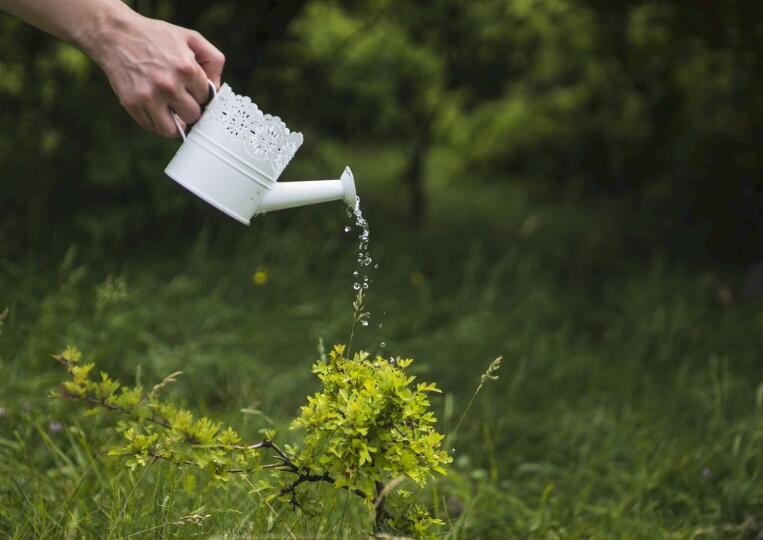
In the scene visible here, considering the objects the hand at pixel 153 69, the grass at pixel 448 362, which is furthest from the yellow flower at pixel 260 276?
the hand at pixel 153 69

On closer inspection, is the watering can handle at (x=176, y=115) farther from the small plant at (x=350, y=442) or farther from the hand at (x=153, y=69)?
the small plant at (x=350, y=442)

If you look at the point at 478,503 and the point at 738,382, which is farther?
the point at 738,382

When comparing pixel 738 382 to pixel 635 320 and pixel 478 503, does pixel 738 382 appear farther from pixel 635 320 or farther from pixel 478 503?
pixel 478 503

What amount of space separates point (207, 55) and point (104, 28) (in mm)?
187

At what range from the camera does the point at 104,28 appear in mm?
1769

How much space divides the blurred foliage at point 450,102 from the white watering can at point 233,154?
205 cm

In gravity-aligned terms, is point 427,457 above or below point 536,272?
above

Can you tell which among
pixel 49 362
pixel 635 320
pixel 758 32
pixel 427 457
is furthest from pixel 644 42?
pixel 427 457

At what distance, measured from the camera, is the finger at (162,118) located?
1.75 meters

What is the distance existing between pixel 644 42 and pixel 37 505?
11.1 ft

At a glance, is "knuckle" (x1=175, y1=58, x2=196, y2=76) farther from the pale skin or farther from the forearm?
the forearm

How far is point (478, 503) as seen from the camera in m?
2.58

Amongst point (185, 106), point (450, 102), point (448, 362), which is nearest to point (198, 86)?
point (185, 106)

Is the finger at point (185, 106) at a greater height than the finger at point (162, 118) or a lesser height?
greater
